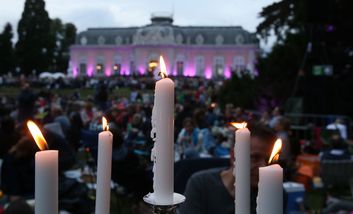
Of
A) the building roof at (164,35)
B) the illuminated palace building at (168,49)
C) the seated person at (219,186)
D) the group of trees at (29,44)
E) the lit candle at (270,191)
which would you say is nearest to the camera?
the lit candle at (270,191)

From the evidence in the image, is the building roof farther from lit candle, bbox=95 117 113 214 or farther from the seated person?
lit candle, bbox=95 117 113 214

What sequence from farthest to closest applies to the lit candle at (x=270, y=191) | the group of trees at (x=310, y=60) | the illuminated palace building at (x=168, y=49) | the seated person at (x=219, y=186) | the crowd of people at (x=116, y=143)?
the illuminated palace building at (x=168, y=49), the group of trees at (x=310, y=60), the crowd of people at (x=116, y=143), the seated person at (x=219, y=186), the lit candle at (x=270, y=191)

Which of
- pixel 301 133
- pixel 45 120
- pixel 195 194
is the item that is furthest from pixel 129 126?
pixel 195 194

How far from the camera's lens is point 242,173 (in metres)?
0.59

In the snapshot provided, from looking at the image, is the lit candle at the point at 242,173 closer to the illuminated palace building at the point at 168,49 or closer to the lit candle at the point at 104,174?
the lit candle at the point at 104,174

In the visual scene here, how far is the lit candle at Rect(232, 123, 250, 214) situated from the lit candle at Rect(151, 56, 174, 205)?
79 mm

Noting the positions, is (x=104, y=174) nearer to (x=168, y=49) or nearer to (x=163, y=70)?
(x=163, y=70)

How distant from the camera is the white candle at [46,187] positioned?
1.66ft

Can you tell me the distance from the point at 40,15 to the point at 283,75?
4216 cm

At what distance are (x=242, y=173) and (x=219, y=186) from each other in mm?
1301

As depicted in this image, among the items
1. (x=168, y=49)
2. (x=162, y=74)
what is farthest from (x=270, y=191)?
(x=168, y=49)

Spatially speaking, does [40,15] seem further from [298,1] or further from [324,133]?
[324,133]

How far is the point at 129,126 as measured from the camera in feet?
29.1

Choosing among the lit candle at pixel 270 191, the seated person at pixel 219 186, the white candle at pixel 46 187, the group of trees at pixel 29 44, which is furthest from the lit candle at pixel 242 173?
the group of trees at pixel 29 44
